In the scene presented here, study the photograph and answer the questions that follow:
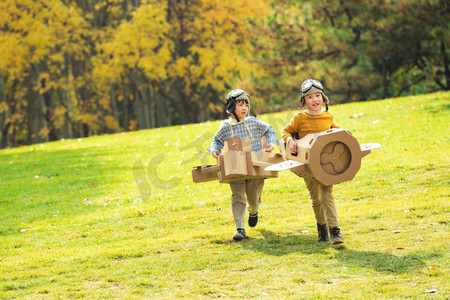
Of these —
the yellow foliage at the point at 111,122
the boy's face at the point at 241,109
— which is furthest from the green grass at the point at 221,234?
the yellow foliage at the point at 111,122

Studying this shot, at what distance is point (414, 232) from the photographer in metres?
6.84

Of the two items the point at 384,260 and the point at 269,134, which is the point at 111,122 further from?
the point at 384,260

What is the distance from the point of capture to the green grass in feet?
18.5

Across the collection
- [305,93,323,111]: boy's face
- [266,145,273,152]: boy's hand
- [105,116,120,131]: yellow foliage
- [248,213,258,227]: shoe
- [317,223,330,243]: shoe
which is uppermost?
[105,116,120,131]: yellow foliage

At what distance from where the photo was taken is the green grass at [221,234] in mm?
5645

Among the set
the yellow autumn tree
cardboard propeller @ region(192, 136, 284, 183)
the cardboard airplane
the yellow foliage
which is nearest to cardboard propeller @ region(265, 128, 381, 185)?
the cardboard airplane

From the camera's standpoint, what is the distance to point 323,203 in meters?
6.43

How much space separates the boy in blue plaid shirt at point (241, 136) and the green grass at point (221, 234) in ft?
1.24

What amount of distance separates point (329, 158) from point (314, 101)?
688mm

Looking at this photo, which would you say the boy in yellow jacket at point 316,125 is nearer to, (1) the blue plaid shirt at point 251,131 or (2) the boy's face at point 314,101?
(2) the boy's face at point 314,101

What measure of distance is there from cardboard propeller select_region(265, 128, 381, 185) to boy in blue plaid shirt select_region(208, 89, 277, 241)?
3.72 ft

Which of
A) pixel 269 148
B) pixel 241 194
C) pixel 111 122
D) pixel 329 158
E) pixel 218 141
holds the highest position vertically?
pixel 111 122

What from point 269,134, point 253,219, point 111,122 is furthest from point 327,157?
point 111,122

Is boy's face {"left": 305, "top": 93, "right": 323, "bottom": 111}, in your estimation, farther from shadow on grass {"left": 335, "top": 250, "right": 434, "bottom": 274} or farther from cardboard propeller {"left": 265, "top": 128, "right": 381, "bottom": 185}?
shadow on grass {"left": 335, "top": 250, "right": 434, "bottom": 274}
